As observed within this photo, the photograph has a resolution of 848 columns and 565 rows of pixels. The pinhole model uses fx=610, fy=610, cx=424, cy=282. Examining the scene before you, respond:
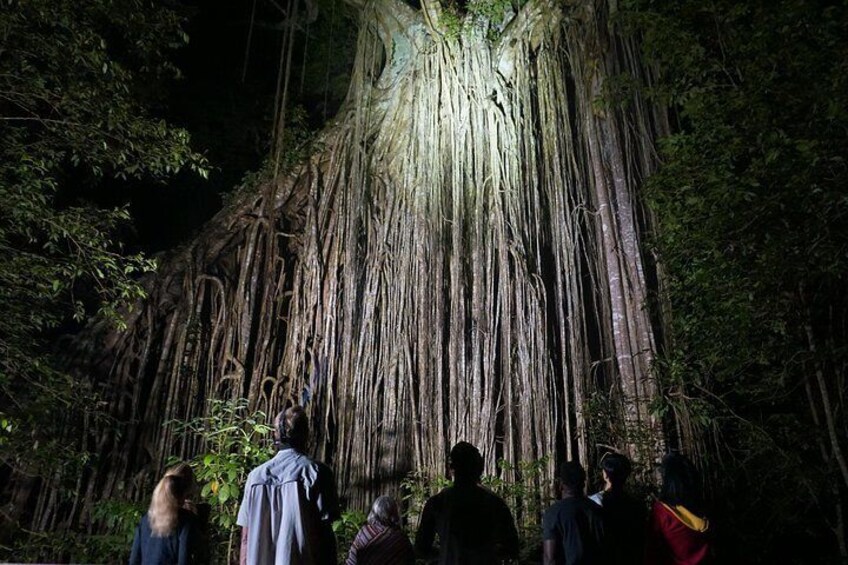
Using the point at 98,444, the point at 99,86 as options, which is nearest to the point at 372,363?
the point at 98,444

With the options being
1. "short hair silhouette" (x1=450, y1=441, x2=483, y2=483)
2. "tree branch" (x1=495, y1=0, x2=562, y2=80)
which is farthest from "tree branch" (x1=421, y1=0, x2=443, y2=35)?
"short hair silhouette" (x1=450, y1=441, x2=483, y2=483)

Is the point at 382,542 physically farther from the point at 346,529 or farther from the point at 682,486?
the point at 346,529

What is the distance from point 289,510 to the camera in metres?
2.13

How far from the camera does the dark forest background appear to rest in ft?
11.2

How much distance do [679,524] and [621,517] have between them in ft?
0.71

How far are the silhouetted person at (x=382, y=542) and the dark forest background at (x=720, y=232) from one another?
6.58ft

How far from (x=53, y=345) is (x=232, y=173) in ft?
12.2

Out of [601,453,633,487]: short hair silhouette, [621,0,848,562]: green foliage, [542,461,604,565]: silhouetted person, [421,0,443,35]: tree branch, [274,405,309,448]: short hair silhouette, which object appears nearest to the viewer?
[542,461,604,565]: silhouetted person

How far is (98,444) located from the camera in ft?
17.2

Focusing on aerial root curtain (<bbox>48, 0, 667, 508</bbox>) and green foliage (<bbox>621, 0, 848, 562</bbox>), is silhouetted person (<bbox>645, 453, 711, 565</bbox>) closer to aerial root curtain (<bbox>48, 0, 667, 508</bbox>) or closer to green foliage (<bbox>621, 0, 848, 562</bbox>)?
green foliage (<bbox>621, 0, 848, 562</bbox>)

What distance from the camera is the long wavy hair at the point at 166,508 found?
7.38 ft

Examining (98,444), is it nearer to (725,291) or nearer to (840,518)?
(725,291)

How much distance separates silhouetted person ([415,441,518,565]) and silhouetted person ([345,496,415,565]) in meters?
0.41

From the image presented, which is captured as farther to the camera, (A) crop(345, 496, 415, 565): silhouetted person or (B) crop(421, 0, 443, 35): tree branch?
(B) crop(421, 0, 443, 35): tree branch
